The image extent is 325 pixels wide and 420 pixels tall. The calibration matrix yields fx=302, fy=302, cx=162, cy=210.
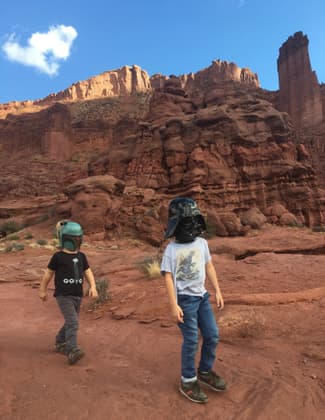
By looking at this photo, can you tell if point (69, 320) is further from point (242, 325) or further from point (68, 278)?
point (242, 325)

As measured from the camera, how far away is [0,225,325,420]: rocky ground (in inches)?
91.4

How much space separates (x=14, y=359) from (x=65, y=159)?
180 ft

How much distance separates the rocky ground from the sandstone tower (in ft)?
201

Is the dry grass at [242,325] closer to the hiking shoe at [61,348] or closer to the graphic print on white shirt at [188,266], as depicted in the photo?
the graphic print on white shirt at [188,266]

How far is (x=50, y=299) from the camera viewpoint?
690 cm

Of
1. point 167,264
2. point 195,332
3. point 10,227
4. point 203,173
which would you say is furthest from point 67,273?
point 10,227

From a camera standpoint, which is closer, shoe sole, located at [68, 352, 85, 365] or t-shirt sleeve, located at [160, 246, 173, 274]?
t-shirt sleeve, located at [160, 246, 173, 274]

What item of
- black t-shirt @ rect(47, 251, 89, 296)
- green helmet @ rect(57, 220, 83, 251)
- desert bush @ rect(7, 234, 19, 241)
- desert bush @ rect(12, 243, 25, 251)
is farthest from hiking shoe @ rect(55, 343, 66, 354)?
desert bush @ rect(7, 234, 19, 241)

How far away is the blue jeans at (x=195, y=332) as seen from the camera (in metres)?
2.56

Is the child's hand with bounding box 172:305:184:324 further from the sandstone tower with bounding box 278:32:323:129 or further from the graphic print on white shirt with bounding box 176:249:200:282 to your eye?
the sandstone tower with bounding box 278:32:323:129

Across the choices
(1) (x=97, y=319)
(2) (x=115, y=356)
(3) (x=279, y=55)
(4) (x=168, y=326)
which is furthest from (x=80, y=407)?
(3) (x=279, y=55)

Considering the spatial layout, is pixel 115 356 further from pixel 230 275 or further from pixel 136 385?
pixel 230 275

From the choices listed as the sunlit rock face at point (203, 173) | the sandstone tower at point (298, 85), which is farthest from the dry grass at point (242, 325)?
the sandstone tower at point (298, 85)

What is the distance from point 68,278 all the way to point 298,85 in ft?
231
